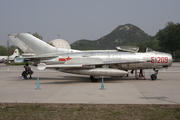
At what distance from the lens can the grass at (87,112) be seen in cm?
584

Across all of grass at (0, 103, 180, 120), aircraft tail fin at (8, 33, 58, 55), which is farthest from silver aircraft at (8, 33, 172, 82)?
grass at (0, 103, 180, 120)

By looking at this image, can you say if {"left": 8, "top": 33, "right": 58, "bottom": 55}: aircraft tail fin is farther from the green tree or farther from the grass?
the green tree

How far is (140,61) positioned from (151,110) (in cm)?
803

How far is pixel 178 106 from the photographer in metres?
7.07

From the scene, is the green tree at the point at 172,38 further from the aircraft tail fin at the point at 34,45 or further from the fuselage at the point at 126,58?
the aircraft tail fin at the point at 34,45

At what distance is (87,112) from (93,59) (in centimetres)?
834

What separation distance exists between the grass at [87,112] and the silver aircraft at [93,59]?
667 centimetres

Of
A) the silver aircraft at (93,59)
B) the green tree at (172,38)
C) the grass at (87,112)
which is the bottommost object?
the grass at (87,112)

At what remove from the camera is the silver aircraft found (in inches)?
550

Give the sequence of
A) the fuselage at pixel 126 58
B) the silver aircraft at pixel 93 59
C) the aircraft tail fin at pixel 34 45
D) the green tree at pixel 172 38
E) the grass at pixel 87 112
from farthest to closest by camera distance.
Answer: the green tree at pixel 172 38, the aircraft tail fin at pixel 34 45, the fuselage at pixel 126 58, the silver aircraft at pixel 93 59, the grass at pixel 87 112

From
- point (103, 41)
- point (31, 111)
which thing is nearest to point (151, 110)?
point (31, 111)

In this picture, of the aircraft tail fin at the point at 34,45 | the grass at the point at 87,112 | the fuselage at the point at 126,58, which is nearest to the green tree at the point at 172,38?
the fuselage at the point at 126,58

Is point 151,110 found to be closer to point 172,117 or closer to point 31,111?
point 172,117

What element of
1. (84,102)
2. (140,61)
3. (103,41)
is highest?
(103,41)
